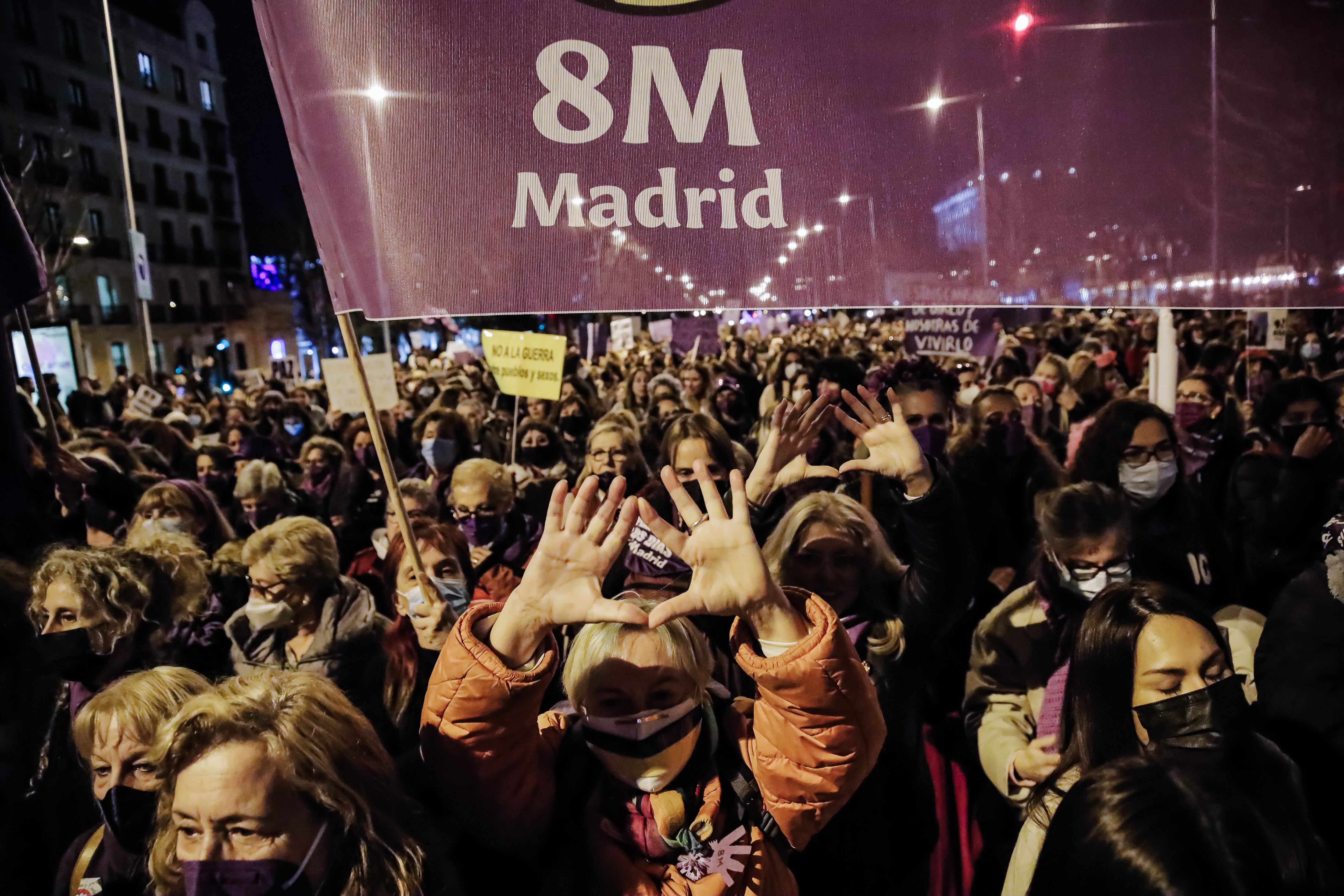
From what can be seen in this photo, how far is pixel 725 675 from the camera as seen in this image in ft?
8.29

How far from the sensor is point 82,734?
7.06 feet

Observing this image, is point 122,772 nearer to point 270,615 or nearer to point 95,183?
point 270,615

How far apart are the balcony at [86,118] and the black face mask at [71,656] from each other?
5020 cm

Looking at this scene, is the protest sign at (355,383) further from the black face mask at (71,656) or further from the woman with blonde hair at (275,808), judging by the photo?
the woman with blonde hair at (275,808)

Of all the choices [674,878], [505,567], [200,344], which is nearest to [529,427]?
[505,567]

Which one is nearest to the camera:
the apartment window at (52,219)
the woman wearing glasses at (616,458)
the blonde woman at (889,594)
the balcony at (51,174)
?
the blonde woman at (889,594)

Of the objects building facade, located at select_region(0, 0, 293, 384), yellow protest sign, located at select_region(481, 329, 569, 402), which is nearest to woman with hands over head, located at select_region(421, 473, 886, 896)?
yellow protest sign, located at select_region(481, 329, 569, 402)

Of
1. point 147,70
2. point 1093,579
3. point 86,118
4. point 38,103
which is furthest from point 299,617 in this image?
point 147,70

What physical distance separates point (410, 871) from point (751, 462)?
3.37 m

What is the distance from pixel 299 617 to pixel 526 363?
13.0 feet

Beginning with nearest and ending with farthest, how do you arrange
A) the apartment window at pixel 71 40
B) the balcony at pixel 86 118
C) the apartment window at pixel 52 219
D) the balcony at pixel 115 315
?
the apartment window at pixel 52 219 → the apartment window at pixel 71 40 → the balcony at pixel 86 118 → the balcony at pixel 115 315

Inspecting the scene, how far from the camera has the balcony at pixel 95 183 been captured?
143ft

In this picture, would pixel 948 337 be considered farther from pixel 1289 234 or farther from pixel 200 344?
pixel 200 344

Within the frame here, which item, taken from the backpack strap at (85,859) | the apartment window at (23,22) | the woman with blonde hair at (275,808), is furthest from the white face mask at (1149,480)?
the apartment window at (23,22)
